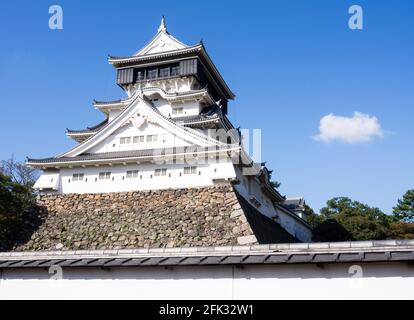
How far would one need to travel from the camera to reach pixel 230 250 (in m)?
9.29

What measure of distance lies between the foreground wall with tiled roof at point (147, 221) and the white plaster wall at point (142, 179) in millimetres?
349

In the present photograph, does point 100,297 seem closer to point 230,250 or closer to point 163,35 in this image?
point 230,250

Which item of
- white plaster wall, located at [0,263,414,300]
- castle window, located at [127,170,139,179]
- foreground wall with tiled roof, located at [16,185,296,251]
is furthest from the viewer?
castle window, located at [127,170,139,179]

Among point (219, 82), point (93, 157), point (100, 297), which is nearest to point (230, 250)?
point (100, 297)

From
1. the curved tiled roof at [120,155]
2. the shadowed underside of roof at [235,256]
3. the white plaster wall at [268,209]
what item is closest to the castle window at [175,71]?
the curved tiled roof at [120,155]

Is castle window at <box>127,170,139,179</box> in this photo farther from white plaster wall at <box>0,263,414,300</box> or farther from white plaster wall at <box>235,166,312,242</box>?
white plaster wall at <box>0,263,414,300</box>

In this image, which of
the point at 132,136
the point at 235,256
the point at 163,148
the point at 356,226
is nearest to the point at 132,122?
the point at 132,136

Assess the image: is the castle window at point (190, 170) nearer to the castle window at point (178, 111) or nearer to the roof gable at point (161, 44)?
the castle window at point (178, 111)

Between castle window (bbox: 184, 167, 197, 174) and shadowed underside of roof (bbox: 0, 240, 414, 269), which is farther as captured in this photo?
castle window (bbox: 184, 167, 197, 174)

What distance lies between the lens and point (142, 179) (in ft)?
69.4

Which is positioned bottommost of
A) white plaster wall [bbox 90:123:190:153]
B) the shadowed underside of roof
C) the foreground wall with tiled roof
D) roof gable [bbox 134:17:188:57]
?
the shadowed underside of roof

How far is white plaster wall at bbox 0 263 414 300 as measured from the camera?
320 inches

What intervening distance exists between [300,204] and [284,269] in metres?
30.1

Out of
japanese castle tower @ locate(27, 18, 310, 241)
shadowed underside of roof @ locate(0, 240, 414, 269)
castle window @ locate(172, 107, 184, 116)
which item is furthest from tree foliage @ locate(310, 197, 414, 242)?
shadowed underside of roof @ locate(0, 240, 414, 269)
